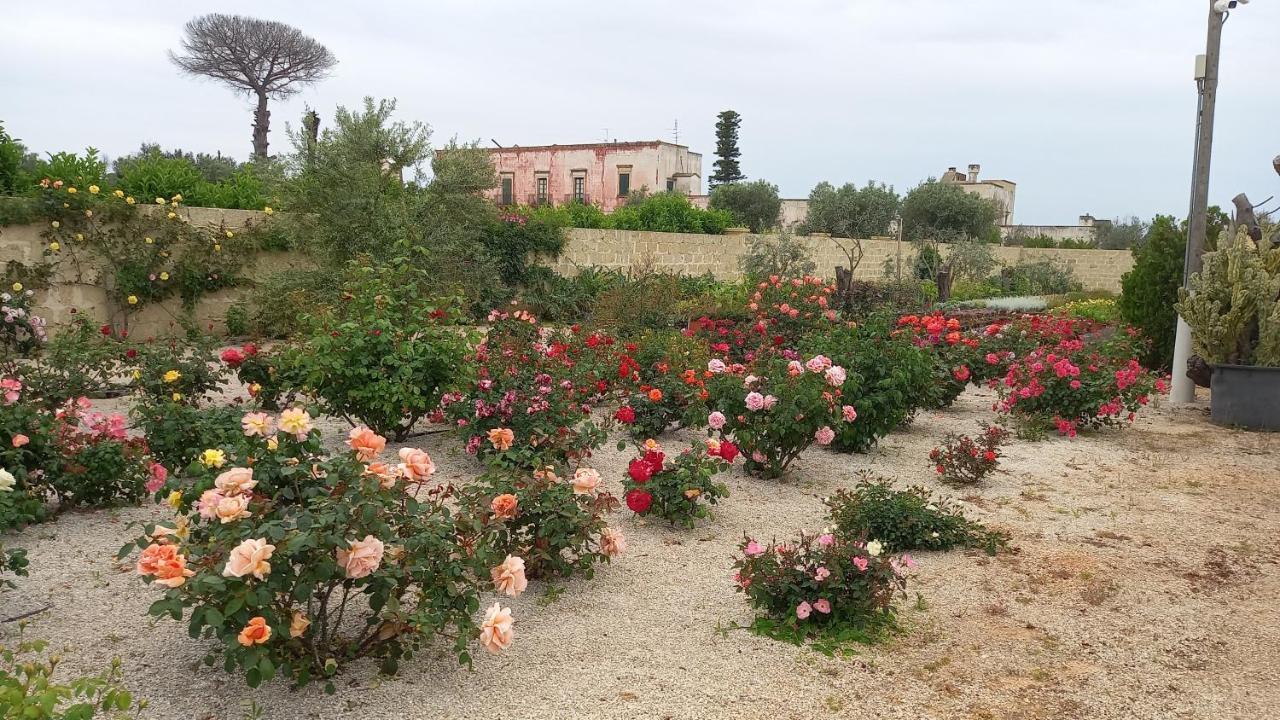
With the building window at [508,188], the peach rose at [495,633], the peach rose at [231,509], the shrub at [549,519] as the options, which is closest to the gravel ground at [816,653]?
the shrub at [549,519]

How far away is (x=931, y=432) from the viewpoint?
265 inches

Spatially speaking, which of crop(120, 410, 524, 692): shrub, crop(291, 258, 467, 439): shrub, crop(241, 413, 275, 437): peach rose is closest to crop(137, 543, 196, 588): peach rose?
crop(120, 410, 524, 692): shrub

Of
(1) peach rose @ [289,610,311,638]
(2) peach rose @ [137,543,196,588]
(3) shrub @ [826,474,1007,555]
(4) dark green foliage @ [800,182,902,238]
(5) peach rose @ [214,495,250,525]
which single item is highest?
(4) dark green foliage @ [800,182,902,238]

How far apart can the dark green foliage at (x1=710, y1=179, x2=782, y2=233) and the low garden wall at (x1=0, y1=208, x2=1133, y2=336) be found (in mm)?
9599

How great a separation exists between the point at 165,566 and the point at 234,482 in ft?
0.83

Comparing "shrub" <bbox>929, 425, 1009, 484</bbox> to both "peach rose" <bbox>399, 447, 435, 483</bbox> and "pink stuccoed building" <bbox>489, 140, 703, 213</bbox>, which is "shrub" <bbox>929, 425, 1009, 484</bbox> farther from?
"pink stuccoed building" <bbox>489, 140, 703, 213</bbox>

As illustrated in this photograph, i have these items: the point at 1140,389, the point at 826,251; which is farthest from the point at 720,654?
the point at 826,251

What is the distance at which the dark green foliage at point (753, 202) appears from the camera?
33469mm

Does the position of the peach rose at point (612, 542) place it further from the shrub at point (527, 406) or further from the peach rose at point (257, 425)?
the peach rose at point (257, 425)

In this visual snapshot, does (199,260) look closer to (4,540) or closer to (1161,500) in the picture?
(4,540)

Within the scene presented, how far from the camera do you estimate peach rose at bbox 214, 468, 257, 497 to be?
7.75ft

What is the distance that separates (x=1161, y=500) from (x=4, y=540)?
18.4ft

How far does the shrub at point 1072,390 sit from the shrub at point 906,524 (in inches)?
113

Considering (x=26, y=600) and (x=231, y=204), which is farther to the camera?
(x=231, y=204)
